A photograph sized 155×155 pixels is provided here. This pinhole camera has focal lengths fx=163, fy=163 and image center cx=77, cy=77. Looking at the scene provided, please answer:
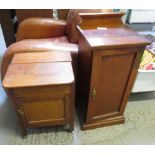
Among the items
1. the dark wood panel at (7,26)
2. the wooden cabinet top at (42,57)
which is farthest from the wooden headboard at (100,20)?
the dark wood panel at (7,26)

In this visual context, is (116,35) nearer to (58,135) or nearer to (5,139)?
(58,135)

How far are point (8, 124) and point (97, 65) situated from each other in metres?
0.87

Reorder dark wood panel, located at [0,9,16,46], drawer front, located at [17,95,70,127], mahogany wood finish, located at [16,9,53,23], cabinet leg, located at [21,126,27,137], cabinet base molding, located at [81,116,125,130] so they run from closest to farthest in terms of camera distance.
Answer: drawer front, located at [17,95,70,127], cabinet leg, located at [21,126,27,137], cabinet base molding, located at [81,116,125,130], mahogany wood finish, located at [16,9,53,23], dark wood panel, located at [0,9,16,46]

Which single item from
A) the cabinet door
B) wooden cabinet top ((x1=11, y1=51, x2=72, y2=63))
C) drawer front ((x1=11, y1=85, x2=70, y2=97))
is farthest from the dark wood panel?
the cabinet door

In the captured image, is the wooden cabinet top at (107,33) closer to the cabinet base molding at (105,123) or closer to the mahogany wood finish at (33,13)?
the cabinet base molding at (105,123)

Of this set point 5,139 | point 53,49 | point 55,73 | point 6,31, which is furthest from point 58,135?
point 6,31

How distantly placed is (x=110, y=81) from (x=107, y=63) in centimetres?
15

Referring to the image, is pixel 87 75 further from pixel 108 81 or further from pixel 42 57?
pixel 42 57

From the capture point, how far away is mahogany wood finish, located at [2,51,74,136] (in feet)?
2.95

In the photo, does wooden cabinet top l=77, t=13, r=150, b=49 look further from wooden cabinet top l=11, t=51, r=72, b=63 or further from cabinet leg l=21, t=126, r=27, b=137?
cabinet leg l=21, t=126, r=27, b=137

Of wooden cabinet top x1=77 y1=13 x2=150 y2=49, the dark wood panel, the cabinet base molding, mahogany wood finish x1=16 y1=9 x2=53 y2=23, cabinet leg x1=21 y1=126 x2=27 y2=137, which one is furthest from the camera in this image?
the dark wood panel

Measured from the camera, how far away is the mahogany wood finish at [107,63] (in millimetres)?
870

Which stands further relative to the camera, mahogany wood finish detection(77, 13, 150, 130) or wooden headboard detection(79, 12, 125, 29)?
wooden headboard detection(79, 12, 125, 29)

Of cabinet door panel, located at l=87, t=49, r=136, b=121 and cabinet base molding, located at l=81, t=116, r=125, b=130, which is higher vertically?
cabinet door panel, located at l=87, t=49, r=136, b=121
